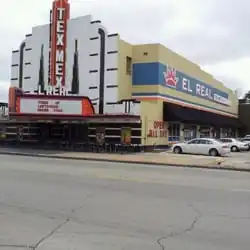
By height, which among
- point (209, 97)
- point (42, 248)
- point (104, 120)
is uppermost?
point (209, 97)

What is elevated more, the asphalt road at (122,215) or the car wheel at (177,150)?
the car wheel at (177,150)

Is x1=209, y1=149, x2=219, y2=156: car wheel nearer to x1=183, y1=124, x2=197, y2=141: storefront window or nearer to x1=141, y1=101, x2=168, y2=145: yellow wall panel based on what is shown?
x1=141, y1=101, x2=168, y2=145: yellow wall panel

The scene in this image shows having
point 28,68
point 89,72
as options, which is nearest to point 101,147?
point 89,72

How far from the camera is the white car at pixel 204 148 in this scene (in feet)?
108

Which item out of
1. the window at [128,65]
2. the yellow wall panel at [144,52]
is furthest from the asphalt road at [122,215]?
the window at [128,65]

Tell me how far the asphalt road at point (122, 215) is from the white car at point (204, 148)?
18.6 meters

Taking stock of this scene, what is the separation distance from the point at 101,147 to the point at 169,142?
774cm

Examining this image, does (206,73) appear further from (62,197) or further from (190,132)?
(62,197)

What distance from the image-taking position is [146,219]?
331 inches

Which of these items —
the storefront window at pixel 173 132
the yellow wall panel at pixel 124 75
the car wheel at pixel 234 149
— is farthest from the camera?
the car wheel at pixel 234 149

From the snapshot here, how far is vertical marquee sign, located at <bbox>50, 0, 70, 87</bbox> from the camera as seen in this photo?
38844 millimetres

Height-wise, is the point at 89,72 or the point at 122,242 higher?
the point at 89,72

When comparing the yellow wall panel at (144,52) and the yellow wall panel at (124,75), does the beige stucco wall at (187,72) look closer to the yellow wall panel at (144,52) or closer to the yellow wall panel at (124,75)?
the yellow wall panel at (144,52)

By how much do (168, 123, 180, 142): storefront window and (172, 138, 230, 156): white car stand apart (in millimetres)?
5657
